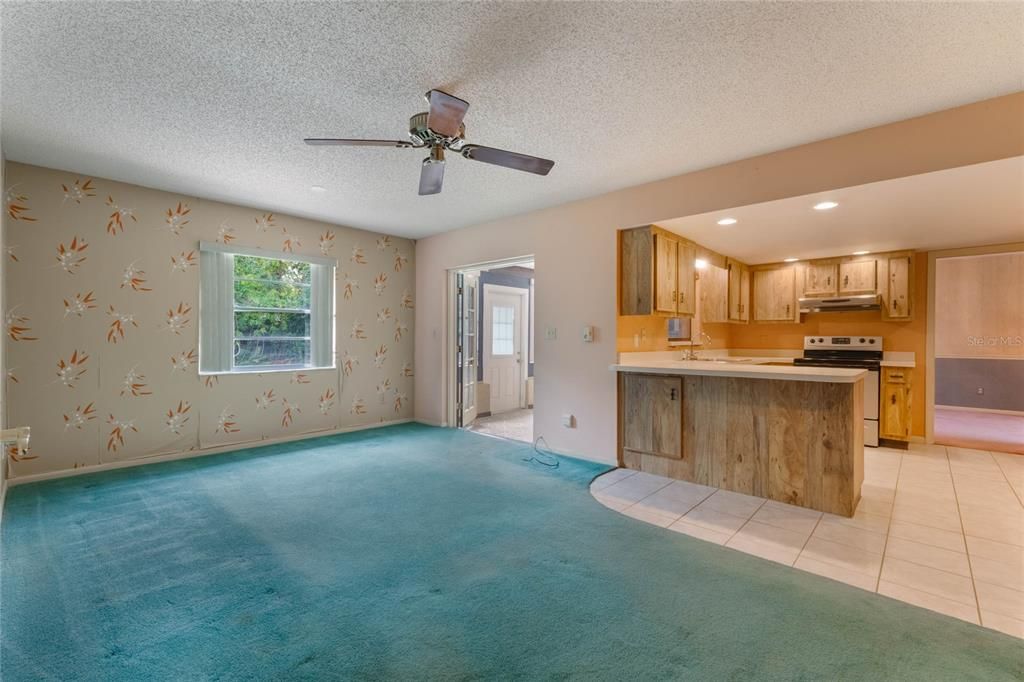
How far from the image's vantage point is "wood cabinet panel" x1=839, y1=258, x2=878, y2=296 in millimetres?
5129

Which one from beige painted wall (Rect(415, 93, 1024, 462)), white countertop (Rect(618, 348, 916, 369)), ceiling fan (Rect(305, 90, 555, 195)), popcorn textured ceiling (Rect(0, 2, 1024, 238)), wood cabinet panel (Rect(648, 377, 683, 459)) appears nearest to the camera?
popcorn textured ceiling (Rect(0, 2, 1024, 238))

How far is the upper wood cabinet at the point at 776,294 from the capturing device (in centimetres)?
577

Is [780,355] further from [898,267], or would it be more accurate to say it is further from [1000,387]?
[1000,387]

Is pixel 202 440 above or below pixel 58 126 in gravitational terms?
below

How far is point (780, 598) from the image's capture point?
78.0 inches

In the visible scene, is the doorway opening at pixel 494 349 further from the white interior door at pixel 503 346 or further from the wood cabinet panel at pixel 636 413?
the wood cabinet panel at pixel 636 413

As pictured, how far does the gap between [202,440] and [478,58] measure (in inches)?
174

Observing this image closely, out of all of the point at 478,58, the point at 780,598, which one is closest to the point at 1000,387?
the point at 780,598

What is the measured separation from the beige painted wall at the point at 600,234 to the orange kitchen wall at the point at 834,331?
49 cm

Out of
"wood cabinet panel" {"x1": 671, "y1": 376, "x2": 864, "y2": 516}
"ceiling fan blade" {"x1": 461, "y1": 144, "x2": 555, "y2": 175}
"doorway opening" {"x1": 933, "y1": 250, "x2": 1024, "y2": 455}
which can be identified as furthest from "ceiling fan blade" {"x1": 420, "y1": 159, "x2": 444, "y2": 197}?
"doorway opening" {"x1": 933, "y1": 250, "x2": 1024, "y2": 455}

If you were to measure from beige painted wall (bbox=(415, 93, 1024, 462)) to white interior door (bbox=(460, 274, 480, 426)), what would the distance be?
31 cm

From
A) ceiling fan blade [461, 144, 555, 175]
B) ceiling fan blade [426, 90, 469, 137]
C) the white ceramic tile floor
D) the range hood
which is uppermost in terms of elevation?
ceiling fan blade [426, 90, 469, 137]

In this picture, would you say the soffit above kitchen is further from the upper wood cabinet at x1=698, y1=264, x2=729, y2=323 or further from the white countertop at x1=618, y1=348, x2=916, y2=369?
the white countertop at x1=618, y1=348, x2=916, y2=369

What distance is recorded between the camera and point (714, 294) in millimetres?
5203
